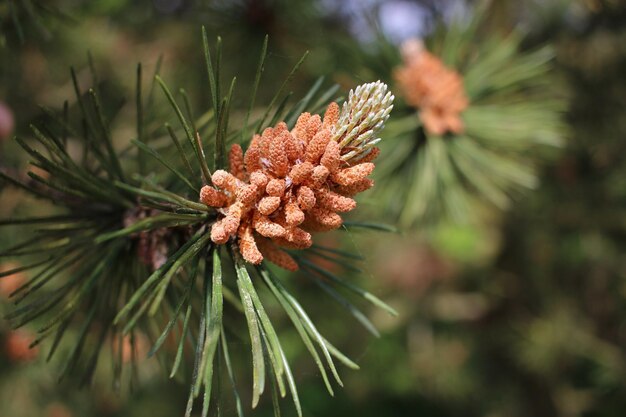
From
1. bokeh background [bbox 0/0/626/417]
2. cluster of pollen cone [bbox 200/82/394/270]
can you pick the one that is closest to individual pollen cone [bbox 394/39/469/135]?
bokeh background [bbox 0/0/626/417]

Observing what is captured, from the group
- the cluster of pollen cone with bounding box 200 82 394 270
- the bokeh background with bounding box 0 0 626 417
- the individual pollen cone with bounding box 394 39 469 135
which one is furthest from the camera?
the bokeh background with bounding box 0 0 626 417

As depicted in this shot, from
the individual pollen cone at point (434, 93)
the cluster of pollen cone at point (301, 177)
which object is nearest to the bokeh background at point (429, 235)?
the individual pollen cone at point (434, 93)

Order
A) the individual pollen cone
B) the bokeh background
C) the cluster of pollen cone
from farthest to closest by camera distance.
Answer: the bokeh background → the individual pollen cone → the cluster of pollen cone

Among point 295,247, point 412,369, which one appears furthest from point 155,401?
point 295,247

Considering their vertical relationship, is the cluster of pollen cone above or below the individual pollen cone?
below

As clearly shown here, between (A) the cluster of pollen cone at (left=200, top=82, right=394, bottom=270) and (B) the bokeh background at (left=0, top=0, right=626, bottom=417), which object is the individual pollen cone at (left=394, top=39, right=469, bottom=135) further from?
(A) the cluster of pollen cone at (left=200, top=82, right=394, bottom=270)

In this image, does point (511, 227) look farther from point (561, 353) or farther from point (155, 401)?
point (155, 401)

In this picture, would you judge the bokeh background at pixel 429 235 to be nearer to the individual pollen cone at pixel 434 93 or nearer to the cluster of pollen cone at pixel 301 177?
the individual pollen cone at pixel 434 93

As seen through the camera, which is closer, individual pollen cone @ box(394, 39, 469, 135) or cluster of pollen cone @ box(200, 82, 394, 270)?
cluster of pollen cone @ box(200, 82, 394, 270)
